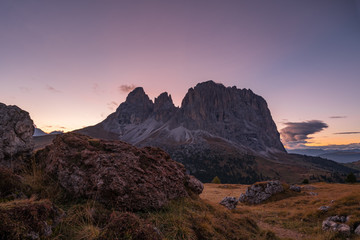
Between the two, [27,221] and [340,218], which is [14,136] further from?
[340,218]

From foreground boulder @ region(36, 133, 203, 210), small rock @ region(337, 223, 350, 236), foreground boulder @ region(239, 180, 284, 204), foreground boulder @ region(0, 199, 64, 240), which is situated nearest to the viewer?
foreground boulder @ region(0, 199, 64, 240)

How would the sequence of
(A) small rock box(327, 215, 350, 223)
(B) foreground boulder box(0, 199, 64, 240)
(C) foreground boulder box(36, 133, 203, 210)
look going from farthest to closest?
1. (A) small rock box(327, 215, 350, 223)
2. (C) foreground boulder box(36, 133, 203, 210)
3. (B) foreground boulder box(0, 199, 64, 240)

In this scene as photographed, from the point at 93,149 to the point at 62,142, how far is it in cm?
150

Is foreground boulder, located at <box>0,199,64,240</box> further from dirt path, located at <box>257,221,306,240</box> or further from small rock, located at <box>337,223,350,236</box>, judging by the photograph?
small rock, located at <box>337,223,350,236</box>

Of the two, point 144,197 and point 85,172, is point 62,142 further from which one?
point 144,197

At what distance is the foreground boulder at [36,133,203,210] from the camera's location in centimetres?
647

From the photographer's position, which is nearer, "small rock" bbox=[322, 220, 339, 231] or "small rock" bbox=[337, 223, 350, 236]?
"small rock" bbox=[337, 223, 350, 236]

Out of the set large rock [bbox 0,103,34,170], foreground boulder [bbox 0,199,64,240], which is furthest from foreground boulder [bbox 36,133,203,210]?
foreground boulder [bbox 0,199,64,240]

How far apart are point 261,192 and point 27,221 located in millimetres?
24218

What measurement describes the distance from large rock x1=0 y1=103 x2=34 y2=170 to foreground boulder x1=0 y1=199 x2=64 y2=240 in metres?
5.27

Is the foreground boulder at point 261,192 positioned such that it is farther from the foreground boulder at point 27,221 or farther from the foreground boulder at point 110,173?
the foreground boulder at point 27,221

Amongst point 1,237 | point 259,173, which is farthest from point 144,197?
point 259,173

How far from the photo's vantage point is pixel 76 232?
4340 mm

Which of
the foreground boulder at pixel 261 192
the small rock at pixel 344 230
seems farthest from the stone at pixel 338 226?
the foreground boulder at pixel 261 192
